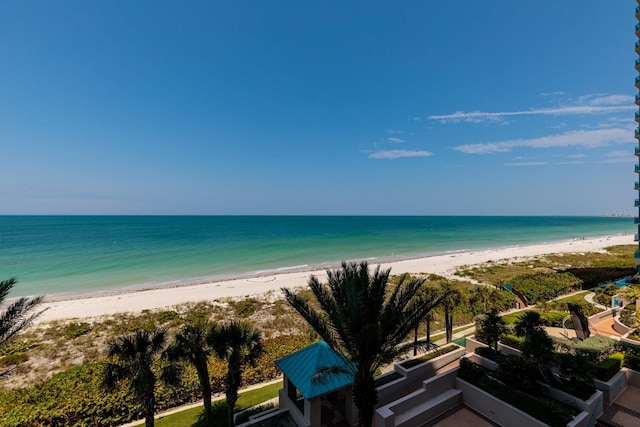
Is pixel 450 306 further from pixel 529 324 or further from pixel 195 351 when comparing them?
pixel 195 351

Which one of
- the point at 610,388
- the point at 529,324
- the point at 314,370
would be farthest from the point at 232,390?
the point at 610,388

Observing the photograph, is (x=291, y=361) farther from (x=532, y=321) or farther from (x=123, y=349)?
(x=532, y=321)

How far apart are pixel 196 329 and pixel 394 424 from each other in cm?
759

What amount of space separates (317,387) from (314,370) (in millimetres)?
551

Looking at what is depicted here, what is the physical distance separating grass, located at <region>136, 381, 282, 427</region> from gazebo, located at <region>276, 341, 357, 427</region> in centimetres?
191

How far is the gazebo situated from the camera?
957cm

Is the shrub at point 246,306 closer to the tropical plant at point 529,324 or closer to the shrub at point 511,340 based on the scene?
the shrub at point 511,340

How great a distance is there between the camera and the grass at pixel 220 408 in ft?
36.8

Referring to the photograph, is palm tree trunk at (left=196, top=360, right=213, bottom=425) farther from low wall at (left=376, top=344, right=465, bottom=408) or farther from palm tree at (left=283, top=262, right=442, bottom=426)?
low wall at (left=376, top=344, right=465, bottom=408)

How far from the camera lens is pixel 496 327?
43.3 ft

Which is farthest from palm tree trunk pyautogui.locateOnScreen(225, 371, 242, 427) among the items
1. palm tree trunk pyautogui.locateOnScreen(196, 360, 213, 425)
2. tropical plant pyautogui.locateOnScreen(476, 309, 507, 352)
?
tropical plant pyautogui.locateOnScreen(476, 309, 507, 352)

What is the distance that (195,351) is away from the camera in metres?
10.4

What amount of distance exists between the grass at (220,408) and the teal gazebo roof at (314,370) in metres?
2.76

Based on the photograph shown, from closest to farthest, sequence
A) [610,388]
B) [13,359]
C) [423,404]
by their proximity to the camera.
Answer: [423,404] < [610,388] < [13,359]
